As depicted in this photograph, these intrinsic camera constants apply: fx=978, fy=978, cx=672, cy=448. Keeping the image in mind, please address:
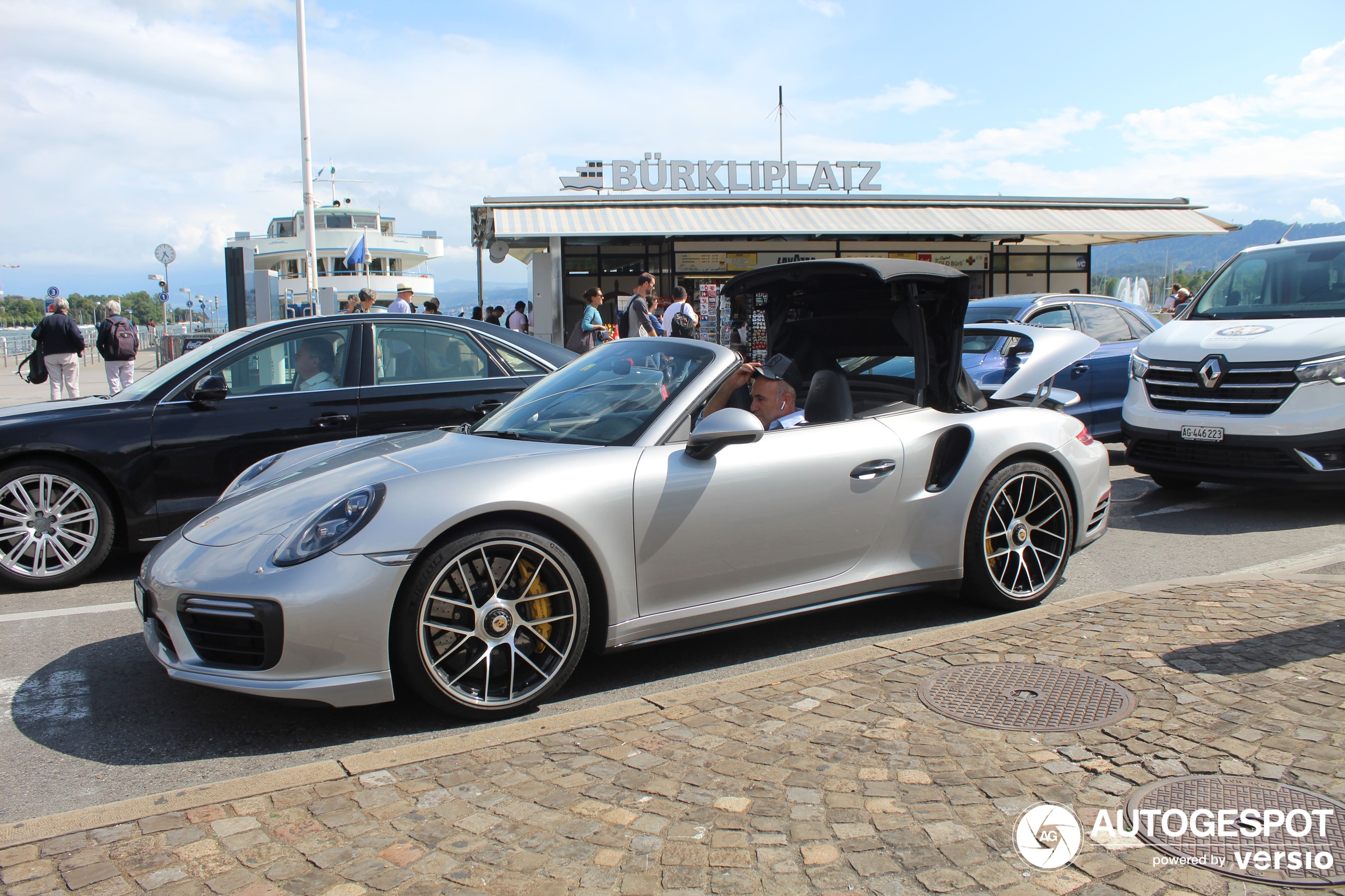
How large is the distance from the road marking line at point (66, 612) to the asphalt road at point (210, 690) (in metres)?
0.04

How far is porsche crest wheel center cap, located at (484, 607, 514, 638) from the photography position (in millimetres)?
3406

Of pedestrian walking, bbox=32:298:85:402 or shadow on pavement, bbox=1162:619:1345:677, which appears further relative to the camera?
pedestrian walking, bbox=32:298:85:402

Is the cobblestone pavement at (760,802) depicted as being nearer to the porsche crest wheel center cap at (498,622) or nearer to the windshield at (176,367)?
the porsche crest wheel center cap at (498,622)

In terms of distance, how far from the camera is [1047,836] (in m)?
2.47

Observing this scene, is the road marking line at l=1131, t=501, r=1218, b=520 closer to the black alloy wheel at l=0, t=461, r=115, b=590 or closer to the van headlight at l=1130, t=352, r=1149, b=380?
the van headlight at l=1130, t=352, r=1149, b=380

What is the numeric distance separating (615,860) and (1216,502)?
6.59m

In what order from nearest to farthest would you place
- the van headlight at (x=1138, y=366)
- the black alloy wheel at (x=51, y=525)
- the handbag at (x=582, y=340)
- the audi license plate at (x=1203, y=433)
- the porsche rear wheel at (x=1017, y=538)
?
the porsche rear wheel at (x=1017, y=538) < the black alloy wheel at (x=51, y=525) < the audi license plate at (x=1203, y=433) < the van headlight at (x=1138, y=366) < the handbag at (x=582, y=340)

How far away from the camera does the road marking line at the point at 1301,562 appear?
5.31 meters

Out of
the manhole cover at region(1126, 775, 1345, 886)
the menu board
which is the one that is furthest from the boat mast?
the manhole cover at region(1126, 775, 1345, 886)

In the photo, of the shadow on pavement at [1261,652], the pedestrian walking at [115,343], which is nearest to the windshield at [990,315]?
the shadow on pavement at [1261,652]

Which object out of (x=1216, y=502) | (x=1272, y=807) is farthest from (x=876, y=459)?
(x=1216, y=502)

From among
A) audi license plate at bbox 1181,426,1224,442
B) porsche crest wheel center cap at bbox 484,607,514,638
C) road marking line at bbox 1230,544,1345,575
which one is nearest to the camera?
porsche crest wheel center cap at bbox 484,607,514,638

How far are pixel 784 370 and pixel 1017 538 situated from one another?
145 cm

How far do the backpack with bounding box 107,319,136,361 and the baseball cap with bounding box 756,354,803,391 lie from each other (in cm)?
1253
